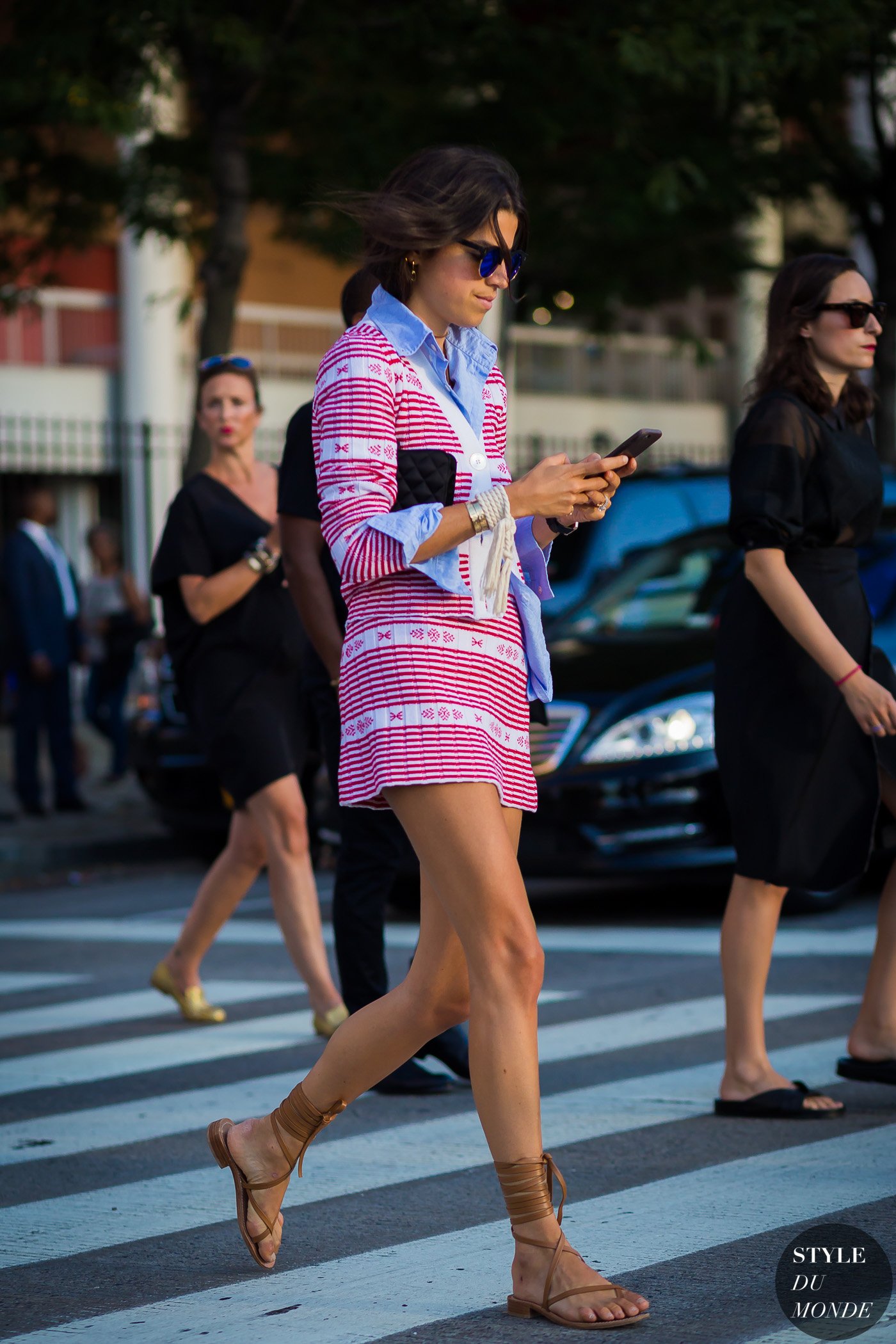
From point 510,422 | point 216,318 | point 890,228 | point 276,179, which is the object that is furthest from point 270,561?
point 510,422

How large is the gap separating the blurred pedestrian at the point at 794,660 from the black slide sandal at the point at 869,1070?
0.94ft

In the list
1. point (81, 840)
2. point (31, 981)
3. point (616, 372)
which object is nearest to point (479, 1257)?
point (31, 981)

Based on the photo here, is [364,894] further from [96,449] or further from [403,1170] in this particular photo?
[96,449]

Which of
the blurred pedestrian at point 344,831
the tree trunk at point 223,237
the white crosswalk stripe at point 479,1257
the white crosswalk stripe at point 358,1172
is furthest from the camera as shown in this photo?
the tree trunk at point 223,237

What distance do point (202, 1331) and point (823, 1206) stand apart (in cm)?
131

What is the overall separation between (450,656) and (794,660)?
5.68 feet

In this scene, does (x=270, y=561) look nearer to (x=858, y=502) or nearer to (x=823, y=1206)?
(x=858, y=502)

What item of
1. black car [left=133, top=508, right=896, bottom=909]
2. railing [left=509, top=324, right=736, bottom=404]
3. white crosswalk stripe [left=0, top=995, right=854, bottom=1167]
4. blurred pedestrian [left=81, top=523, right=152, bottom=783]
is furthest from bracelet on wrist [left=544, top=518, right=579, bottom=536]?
railing [left=509, top=324, right=736, bottom=404]

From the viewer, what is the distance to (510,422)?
99.3ft

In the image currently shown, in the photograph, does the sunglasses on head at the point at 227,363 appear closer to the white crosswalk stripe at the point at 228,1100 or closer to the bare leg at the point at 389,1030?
the white crosswalk stripe at the point at 228,1100

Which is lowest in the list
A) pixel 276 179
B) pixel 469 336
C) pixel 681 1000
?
pixel 681 1000

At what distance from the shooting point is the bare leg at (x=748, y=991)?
5074 millimetres

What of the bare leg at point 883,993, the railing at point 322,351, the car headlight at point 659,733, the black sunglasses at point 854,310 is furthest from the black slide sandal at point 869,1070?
the railing at point 322,351

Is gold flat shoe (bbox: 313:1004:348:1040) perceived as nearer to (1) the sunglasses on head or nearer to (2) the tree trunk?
(1) the sunglasses on head
